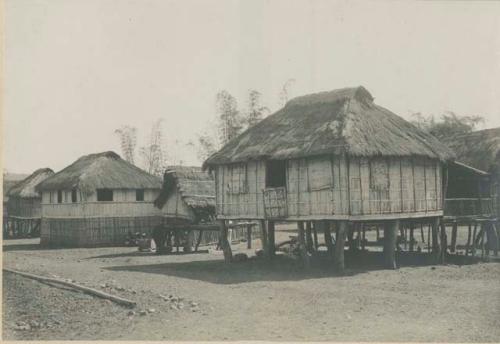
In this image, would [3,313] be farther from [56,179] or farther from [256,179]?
[56,179]

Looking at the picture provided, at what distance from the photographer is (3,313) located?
1319 cm

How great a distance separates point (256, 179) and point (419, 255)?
23.7 feet

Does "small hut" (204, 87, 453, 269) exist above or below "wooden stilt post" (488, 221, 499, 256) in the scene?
above

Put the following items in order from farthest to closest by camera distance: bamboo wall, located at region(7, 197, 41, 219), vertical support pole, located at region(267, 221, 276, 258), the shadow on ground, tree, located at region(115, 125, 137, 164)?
tree, located at region(115, 125, 137, 164), bamboo wall, located at region(7, 197, 41, 219), vertical support pole, located at region(267, 221, 276, 258), the shadow on ground

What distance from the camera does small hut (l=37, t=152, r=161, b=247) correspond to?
3325cm

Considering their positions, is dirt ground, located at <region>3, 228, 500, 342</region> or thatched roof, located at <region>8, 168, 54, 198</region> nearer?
dirt ground, located at <region>3, 228, 500, 342</region>

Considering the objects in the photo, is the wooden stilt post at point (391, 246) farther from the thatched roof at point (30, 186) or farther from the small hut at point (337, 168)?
the thatched roof at point (30, 186)

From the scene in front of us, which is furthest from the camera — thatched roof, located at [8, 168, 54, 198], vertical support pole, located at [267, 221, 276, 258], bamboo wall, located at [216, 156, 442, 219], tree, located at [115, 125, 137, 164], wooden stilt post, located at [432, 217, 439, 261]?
tree, located at [115, 125, 137, 164]

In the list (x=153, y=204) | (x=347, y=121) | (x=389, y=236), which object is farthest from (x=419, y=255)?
(x=153, y=204)

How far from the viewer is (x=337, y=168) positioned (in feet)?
61.8

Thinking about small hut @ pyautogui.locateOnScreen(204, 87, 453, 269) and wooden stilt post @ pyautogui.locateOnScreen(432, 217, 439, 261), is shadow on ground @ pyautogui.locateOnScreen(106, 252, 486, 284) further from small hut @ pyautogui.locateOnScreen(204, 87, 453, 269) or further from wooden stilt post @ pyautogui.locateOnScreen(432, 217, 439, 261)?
small hut @ pyautogui.locateOnScreen(204, 87, 453, 269)

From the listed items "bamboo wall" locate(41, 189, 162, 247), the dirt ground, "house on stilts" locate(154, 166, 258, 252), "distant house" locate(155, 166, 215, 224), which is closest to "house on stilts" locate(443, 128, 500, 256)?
the dirt ground

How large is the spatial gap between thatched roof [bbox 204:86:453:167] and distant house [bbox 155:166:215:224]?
7.05m

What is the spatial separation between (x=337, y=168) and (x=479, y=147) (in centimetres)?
1575
